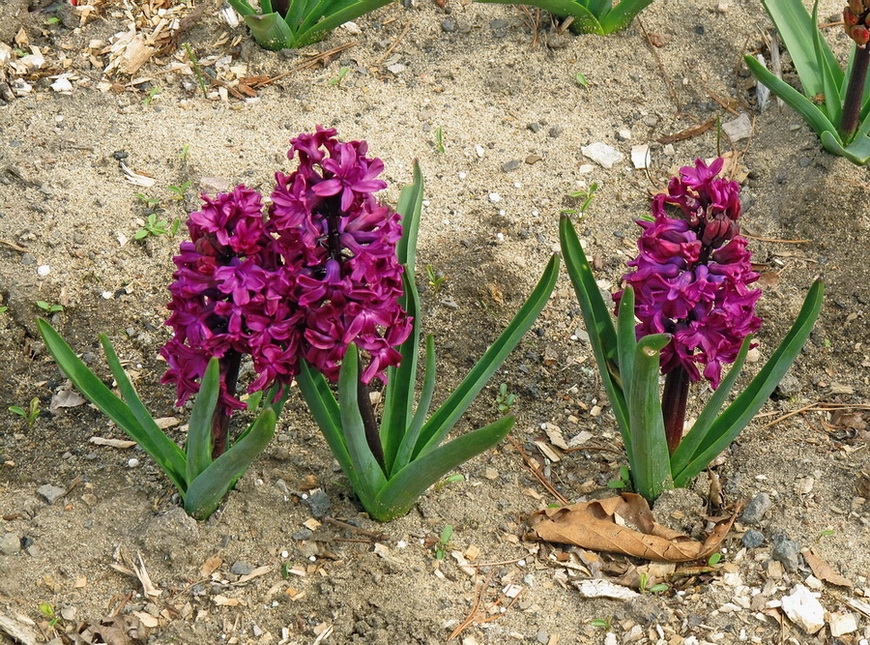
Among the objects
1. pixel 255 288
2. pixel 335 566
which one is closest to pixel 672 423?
pixel 335 566

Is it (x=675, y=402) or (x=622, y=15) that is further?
(x=622, y=15)

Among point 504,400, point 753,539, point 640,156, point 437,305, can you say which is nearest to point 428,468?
point 504,400

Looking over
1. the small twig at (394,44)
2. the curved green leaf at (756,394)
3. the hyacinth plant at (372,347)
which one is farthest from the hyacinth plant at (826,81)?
the hyacinth plant at (372,347)

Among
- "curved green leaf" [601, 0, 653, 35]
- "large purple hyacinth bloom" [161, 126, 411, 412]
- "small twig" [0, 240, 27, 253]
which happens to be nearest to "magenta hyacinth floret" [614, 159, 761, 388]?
"large purple hyacinth bloom" [161, 126, 411, 412]

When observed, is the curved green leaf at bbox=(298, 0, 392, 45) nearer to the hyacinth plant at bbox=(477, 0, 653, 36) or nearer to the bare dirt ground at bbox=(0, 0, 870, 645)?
the bare dirt ground at bbox=(0, 0, 870, 645)

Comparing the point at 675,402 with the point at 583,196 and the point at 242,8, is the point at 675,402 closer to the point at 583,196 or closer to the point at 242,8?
the point at 583,196

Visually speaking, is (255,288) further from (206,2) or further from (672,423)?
(206,2)

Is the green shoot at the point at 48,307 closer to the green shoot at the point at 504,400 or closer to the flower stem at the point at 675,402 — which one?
the green shoot at the point at 504,400

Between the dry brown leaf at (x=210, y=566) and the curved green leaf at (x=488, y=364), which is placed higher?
the curved green leaf at (x=488, y=364)
